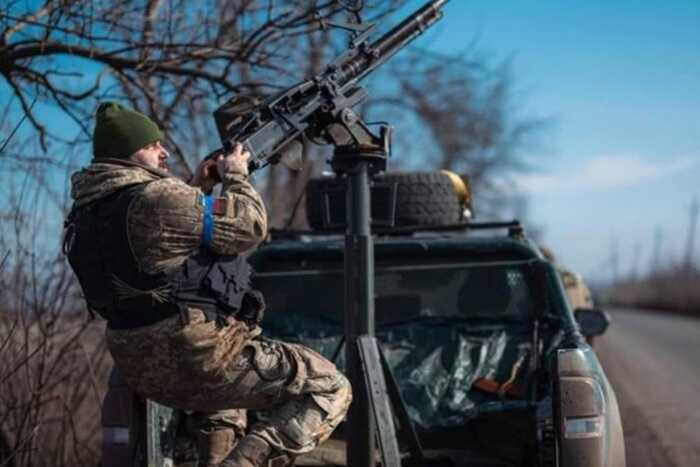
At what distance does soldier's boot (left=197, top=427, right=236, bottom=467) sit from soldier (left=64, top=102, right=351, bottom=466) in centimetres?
58

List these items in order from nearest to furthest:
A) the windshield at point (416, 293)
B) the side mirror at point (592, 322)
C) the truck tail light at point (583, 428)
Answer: the truck tail light at point (583, 428), the side mirror at point (592, 322), the windshield at point (416, 293)

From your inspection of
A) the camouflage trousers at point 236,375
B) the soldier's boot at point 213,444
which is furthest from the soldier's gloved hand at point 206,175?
the soldier's boot at point 213,444

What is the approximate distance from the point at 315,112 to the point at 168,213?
1.16 m

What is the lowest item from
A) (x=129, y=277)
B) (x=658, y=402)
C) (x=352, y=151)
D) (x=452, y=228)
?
(x=658, y=402)

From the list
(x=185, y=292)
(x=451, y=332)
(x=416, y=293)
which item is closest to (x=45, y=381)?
(x=416, y=293)

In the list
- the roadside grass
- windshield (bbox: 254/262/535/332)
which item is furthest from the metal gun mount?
the roadside grass

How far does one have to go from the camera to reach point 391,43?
423 centimetres

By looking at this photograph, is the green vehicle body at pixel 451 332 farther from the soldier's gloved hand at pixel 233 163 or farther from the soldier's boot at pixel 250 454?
the soldier's gloved hand at pixel 233 163

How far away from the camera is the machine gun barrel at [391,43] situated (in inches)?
160

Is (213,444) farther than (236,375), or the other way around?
(213,444)

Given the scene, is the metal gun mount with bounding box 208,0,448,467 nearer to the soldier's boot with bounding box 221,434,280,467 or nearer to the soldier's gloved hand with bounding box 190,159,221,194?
the soldier's gloved hand with bounding box 190,159,221,194

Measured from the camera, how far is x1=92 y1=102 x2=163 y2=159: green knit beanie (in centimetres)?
315

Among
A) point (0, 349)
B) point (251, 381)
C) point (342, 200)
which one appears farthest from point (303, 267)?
point (251, 381)

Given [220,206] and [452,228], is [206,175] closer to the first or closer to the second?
[220,206]
